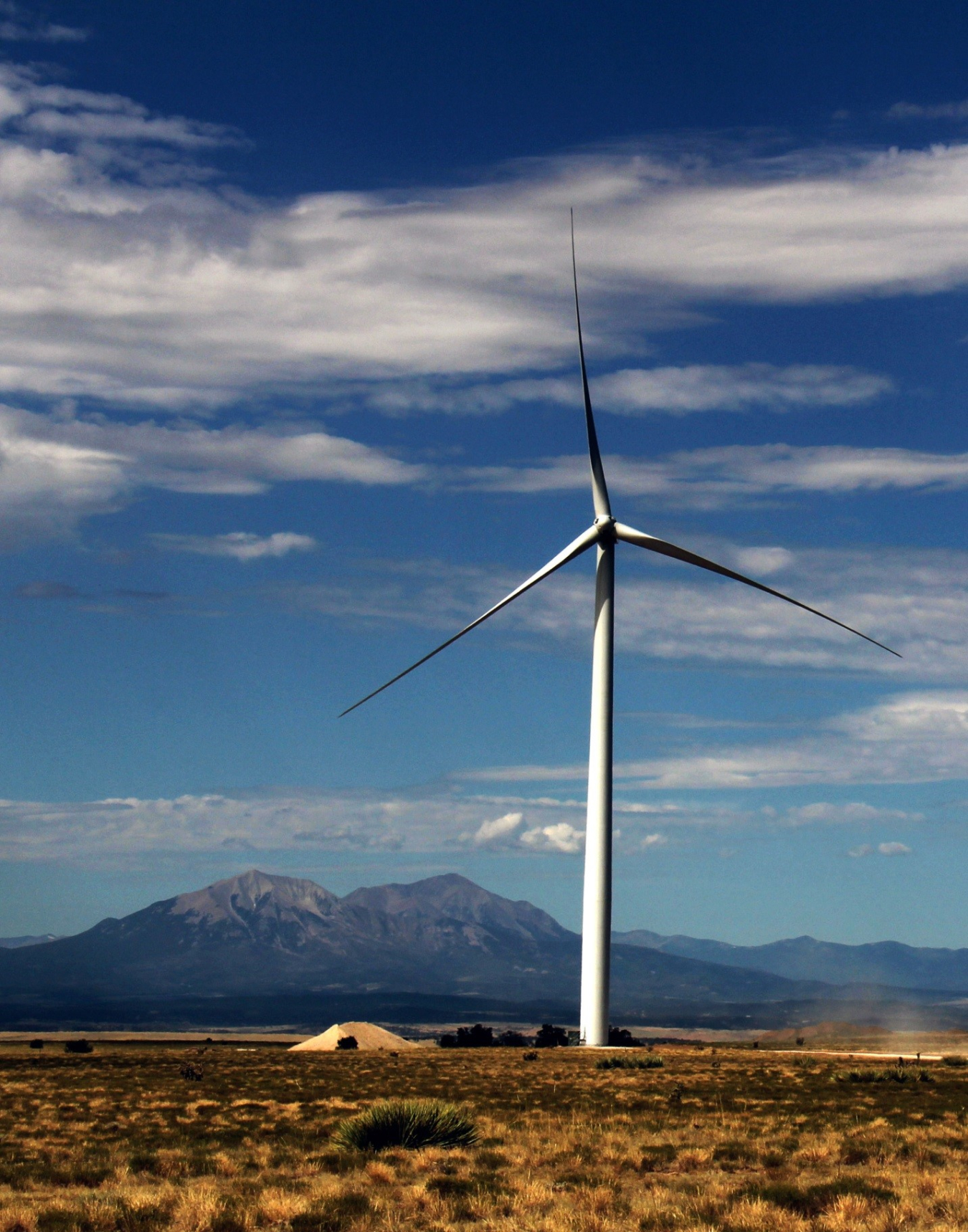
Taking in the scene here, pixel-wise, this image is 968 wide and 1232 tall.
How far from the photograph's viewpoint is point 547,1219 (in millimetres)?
24266

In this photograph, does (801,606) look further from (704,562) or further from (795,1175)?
(795,1175)

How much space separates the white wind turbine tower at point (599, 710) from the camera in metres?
85.2

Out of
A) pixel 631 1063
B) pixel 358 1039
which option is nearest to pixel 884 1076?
pixel 631 1063

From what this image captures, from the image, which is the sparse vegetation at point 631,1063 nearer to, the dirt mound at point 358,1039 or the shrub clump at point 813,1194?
the dirt mound at point 358,1039

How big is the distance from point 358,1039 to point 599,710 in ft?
164

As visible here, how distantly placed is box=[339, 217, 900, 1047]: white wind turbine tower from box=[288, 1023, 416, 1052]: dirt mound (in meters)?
32.2

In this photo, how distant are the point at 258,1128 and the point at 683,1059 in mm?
45594

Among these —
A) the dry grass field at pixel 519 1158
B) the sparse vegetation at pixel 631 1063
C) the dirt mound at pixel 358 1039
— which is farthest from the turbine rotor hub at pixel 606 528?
the dirt mound at pixel 358 1039

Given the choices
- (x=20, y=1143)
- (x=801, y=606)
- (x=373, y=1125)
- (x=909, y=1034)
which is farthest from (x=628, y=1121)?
(x=909, y=1034)

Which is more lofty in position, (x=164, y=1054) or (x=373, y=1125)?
(x=373, y=1125)

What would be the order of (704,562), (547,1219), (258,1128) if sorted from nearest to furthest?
(547,1219), (258,1128), (704,562)

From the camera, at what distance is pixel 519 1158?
32438mm

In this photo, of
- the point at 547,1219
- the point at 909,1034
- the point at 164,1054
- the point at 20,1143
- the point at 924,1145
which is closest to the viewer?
the point at 547,1219

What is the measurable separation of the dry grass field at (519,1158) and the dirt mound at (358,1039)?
56.5m
